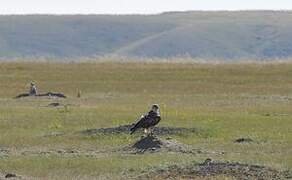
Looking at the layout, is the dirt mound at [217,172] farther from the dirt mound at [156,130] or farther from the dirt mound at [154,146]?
the dirt mound at [156,130]

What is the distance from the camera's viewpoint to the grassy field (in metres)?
21.5

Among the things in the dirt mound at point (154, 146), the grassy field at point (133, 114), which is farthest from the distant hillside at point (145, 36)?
the dirt mound at point (154, 146)

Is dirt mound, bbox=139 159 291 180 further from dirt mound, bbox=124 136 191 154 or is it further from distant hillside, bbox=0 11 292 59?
distant hillside, bbox=0 11 292 59

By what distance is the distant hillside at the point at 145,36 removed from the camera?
159 meters

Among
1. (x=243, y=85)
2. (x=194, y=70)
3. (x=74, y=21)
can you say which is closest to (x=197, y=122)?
(x=243, y=85)

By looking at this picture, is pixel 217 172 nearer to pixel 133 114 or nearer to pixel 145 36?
pixel 133 114

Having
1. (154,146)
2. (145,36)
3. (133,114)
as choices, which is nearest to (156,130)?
(154,146)

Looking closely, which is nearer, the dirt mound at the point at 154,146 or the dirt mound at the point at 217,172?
the dirt mound at the point at 217,172

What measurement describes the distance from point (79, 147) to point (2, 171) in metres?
4.74

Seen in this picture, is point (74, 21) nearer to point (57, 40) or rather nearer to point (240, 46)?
point (57, 40)

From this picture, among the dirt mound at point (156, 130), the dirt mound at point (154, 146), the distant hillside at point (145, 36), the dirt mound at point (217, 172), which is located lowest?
the dirt mound at point (217, 172)

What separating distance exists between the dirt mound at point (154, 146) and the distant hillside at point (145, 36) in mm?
Answer: 126074

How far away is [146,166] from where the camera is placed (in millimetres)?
20250

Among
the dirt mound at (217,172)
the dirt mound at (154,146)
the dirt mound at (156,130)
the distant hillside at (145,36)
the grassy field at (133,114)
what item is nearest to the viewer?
the dirt mound at (217,172)
